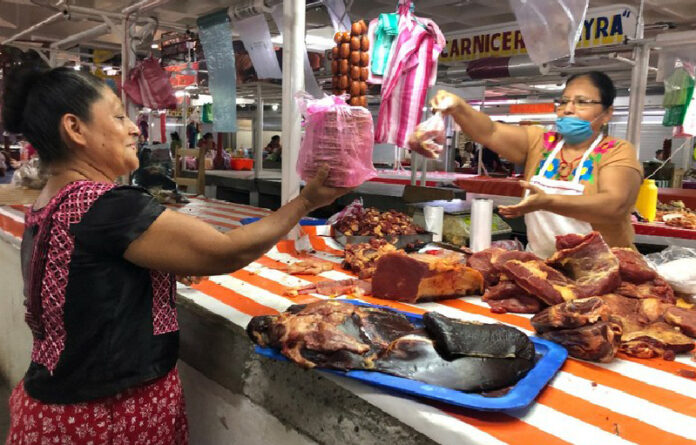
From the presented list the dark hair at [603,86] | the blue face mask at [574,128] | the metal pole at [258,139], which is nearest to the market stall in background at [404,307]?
the dark hair at [603,86]

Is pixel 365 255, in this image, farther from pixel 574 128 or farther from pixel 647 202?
pixel 647 202

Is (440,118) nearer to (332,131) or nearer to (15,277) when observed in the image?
(332,131)

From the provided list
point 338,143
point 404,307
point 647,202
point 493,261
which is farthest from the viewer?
point 647,202

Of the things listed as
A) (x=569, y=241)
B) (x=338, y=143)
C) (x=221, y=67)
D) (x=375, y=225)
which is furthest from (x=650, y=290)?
(x=221, y=67)

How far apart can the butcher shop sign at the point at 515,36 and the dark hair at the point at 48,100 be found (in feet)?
13.8

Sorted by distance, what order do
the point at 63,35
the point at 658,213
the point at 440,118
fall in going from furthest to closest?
the point at 63,35 → the point at 658,213 → the point at 440,118

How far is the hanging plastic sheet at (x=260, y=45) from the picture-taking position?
3.89 metres

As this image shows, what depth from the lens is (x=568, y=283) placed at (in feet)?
6.61

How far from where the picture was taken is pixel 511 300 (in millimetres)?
2074

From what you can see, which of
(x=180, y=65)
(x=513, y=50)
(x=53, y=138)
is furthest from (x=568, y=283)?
(x=180, y=65)

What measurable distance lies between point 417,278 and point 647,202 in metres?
3.59

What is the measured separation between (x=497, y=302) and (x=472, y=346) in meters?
0.69

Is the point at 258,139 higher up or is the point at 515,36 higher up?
the point at 515,36

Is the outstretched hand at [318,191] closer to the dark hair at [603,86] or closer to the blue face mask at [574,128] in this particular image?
the blue face mask at [574,128]
